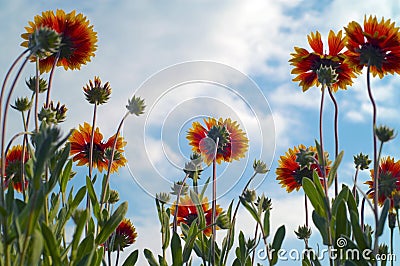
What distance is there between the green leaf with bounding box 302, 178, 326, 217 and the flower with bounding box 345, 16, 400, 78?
→ 0.43 m

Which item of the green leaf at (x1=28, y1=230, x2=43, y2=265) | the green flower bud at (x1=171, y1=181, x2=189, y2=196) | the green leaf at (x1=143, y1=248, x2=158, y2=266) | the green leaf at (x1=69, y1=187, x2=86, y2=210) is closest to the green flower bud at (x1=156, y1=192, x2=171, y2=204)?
the green flower bud at (x1=171, y1=181, x2=189, y2=196)

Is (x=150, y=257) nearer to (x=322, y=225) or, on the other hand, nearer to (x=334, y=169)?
(x=322, y=225)

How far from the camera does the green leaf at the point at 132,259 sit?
1.75 m

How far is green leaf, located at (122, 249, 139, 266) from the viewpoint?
175cm

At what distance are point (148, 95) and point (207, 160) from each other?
44 cm

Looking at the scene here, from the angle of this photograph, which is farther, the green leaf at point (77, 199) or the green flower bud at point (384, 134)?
the green leaf at point (77, 199)

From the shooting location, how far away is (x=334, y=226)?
5.13 ft

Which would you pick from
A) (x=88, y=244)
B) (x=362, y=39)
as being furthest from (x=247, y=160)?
(x=88, y=244)

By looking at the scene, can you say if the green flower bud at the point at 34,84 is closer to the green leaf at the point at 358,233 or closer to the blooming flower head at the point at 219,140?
the blooming flower head at the point at 219,140

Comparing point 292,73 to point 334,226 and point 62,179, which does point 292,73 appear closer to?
point 334,226

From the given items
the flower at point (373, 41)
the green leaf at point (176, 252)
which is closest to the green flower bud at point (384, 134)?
the flower at point (373, 41)

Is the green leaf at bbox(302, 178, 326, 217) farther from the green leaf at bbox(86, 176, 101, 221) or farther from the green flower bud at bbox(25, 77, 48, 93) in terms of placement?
the green flower bud at bbox(25, 77, 48, 93)

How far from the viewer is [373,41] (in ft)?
5.34

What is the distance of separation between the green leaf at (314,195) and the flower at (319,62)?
0.52 meters
